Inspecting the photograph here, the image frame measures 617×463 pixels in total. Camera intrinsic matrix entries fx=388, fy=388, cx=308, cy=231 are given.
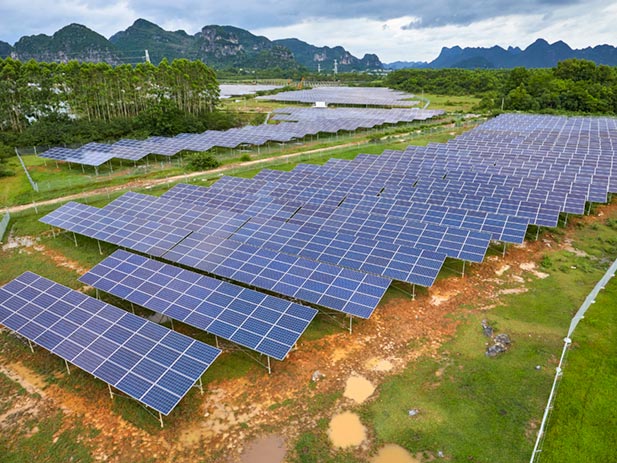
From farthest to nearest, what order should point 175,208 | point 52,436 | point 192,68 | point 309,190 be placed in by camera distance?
point 192,68, point 309,190, point 175,208, point 52,436

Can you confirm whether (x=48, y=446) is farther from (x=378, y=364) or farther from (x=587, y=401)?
(x=587, y=401)

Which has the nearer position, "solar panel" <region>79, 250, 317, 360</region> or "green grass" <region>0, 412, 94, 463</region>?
"green grass" <region>0, 412, 94, 463</region>

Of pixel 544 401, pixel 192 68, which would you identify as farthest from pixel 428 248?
pixel 192 68

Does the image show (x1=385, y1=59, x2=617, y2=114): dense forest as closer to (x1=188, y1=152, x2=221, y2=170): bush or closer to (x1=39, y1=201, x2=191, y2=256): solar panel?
(x1=188, y1=152, x2=221, y2=170): bush

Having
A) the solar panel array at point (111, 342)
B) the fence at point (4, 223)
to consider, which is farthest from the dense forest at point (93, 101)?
the solar panel array at point (111, 342)

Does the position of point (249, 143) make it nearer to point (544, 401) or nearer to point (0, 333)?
point (0, 333)

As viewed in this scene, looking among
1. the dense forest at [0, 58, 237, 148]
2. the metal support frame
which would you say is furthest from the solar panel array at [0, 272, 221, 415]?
the dense forest at [0, 58, 237, 148]
